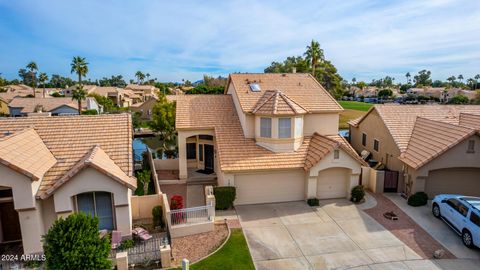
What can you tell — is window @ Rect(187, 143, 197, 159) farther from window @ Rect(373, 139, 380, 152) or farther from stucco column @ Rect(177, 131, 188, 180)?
window @ Rect(373, 139, 380, 152)

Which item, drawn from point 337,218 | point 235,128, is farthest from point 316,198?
point 235,128

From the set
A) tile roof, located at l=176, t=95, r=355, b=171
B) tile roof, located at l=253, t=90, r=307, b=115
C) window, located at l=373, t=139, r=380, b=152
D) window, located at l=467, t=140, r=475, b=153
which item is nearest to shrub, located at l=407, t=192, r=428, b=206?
Result: window, located at l=467, t=140, r=475, b=153

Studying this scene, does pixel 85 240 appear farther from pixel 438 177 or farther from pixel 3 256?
pixel 438 177

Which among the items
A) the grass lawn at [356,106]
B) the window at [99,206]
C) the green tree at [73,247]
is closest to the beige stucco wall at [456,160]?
the window at [99,206]

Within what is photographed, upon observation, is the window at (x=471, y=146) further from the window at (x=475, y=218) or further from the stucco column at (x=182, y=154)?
the stucco column at (x=182, y=154)


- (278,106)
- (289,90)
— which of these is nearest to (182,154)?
(278,106)

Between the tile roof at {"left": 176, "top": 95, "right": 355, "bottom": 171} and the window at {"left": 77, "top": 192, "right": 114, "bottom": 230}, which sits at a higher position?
the tile roof at {"left": 176, "top": 95, "right": 355, "bottom": 171}

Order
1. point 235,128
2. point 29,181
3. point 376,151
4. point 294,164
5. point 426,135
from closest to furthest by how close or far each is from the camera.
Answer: point 29,181, point 294,164, point 426,135, point 235,128, point 376,151
